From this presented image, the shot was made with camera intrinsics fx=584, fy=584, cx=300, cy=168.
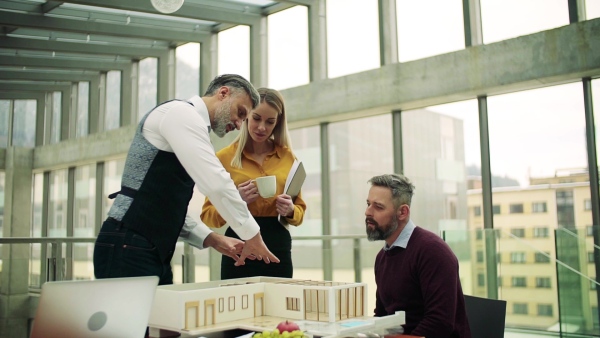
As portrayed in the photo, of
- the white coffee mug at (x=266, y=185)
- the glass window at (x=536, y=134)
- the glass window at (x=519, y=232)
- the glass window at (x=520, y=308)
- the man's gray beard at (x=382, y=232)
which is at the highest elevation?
the glass window at (x=536, y=134)

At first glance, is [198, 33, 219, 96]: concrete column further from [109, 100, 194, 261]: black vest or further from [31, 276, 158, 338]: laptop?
[31, 276, 158, 338]: laptop

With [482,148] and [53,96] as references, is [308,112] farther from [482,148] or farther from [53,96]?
[53,96]

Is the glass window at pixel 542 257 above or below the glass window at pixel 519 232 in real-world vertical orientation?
below

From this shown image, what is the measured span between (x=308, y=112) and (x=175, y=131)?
618cm

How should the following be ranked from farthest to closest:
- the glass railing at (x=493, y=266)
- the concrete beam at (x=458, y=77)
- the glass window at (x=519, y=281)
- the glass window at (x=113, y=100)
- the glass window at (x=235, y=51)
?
the glass window at (x=113, y=100) < the glass window at (x=235, y=51) < the concrete beam at (x=458, y=77) < the glass window at (x=519, y=281) < the glass railing at (x=493, y=266)

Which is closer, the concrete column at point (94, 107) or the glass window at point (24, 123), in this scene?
the concrete column at point (94, 107)

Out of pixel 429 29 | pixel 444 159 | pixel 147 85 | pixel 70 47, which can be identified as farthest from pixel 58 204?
pixel 429 29

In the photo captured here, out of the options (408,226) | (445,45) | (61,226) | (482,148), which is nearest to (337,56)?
(445,45)

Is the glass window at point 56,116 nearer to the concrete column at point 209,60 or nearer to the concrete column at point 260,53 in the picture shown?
the concrete column at point 209,60

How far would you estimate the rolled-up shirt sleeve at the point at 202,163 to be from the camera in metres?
1.98

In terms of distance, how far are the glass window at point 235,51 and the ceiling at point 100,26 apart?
0.60ft

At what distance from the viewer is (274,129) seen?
2930 millimetres

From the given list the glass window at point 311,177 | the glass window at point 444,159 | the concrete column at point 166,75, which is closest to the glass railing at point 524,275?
the glass window at point 444,159

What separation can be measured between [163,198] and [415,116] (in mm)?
5779
